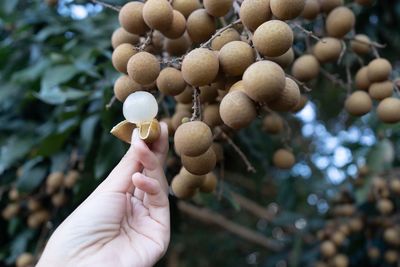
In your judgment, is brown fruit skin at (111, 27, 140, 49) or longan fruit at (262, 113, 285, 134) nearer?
brown fruit skin at (111, 27, 140, 49)

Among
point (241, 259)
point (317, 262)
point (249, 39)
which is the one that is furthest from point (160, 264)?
point (241, 259)

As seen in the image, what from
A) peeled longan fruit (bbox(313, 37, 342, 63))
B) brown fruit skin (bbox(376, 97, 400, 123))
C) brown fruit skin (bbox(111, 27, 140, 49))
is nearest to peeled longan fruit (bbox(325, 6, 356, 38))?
peeled longan fruit (bbox(313, 37, 342, 63))

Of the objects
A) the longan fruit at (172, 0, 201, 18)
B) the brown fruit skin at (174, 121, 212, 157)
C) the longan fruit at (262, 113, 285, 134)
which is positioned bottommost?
the longan fruit at (262, 113, 285, 134)

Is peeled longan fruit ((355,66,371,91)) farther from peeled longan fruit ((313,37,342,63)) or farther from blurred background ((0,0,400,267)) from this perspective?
A: blurred background ((0,0,400,267))

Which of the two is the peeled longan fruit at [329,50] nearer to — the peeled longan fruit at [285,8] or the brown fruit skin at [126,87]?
the peeled longan fruit at [285,8]

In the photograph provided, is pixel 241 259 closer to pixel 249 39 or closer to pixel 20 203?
pixel 20 203

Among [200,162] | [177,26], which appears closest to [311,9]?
[177,26]

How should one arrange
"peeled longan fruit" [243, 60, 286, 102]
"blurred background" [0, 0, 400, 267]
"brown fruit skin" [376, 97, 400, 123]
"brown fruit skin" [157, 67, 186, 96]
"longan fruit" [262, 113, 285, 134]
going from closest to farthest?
"peeled longan fruit" [243, 60, 286, 102] → "brown fruit skin" [157, 67, 186, 96] → "brown fruit skin" [376, 97, 400, 123] → "longan fruit" [262, 113, 285, 134] → "blurred background" [0, 0, 400, 267]

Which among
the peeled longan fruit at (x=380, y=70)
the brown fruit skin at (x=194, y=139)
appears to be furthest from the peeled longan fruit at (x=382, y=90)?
the brown fruit skin at (x=194, y=139)
